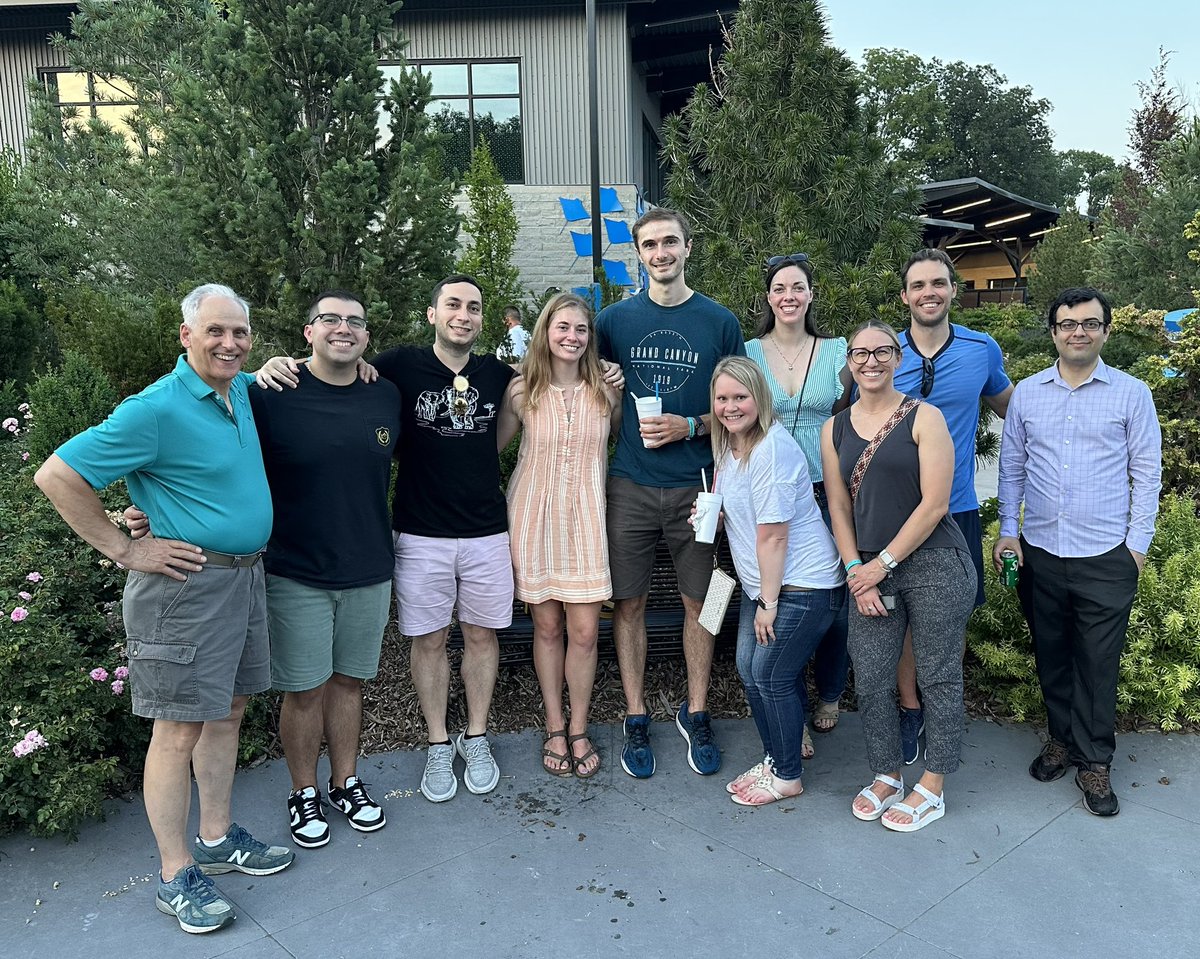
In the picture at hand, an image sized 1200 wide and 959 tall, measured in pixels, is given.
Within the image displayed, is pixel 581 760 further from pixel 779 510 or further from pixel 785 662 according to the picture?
pixel 779 510

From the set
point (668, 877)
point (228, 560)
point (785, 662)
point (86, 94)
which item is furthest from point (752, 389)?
point (86, 94)

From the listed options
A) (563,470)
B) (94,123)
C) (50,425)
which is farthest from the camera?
(94,123)

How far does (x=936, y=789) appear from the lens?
3160 millimetres

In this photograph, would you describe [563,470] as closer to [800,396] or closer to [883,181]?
[800,396]

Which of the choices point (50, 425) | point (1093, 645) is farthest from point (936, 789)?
point (50, 425)

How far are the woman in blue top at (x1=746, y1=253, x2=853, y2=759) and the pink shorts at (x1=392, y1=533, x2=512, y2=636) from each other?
4.18 feet

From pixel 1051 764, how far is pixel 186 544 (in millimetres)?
3351

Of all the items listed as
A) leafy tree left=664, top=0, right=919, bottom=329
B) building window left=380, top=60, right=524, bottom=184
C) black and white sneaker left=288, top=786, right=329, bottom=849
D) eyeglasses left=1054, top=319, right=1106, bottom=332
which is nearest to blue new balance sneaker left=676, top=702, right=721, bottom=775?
black and white sneaker left=288, top=786, right=329, bottom=849

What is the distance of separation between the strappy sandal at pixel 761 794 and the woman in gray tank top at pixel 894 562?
0.30 meters

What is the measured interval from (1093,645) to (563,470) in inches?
84.1

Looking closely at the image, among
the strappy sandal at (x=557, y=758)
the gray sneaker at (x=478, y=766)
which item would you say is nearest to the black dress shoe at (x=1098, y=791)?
the strappy sandal at (x=557, y=758)

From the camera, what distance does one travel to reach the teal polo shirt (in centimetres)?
244

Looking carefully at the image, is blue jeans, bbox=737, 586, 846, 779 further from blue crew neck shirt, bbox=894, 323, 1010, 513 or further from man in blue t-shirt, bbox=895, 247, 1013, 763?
blue crew neck shirt, bbox=894, 323, 1010, 513

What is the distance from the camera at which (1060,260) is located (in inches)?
925
